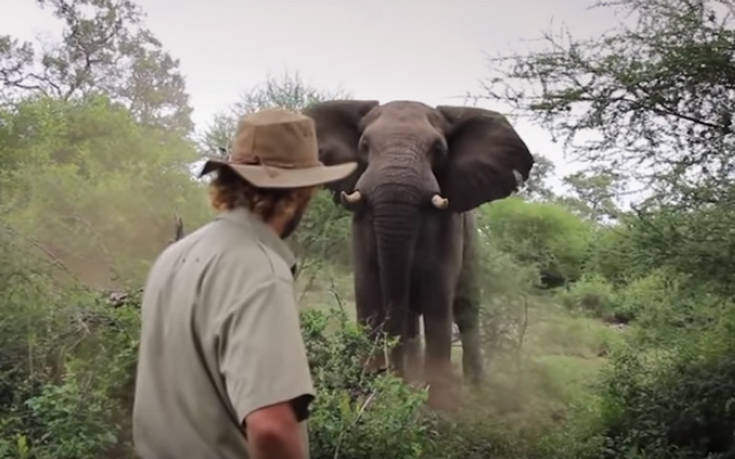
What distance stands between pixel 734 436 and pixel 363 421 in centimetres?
242

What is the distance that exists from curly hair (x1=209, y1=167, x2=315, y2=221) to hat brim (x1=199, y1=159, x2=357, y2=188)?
2 cm

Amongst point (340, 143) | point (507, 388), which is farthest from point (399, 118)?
point (507, 388)

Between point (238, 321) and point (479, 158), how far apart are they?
7.13 meters

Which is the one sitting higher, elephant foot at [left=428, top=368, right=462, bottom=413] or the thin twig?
the thin twig

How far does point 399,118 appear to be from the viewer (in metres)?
8.38

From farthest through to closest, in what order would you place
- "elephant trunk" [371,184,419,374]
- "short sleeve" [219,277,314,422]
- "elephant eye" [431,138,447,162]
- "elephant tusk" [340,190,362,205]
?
"elephant eye" [431,138,447,162], "elephant tusk" [340,190,362,205], "elephant trunk" [371,184,419,374], "short sleeve" [219,277,314,422]

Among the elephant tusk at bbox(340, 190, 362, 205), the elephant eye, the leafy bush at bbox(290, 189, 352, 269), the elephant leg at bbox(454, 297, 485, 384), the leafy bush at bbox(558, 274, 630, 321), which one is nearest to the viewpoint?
the elephant tusk at bbox(340, 190, 362, 205)

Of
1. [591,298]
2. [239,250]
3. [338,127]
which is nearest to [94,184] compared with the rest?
[338,127]

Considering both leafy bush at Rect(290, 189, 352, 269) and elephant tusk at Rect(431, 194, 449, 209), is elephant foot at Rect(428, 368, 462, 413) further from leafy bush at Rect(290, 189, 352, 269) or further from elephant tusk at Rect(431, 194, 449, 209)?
leafy bush at Rect(290, 189, 352, 269)

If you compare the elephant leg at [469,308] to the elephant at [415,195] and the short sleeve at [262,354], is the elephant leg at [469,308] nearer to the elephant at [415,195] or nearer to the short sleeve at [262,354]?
the elephant at [415,195]

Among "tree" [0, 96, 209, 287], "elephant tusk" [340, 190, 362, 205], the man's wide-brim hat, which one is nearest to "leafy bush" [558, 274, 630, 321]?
"tree" [0, 96, 209, 287]

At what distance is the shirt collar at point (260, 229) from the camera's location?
2057 mm

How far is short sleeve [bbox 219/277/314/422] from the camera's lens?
1829 millimetres

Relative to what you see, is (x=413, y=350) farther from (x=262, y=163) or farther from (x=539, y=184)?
(x=539, y=184)
